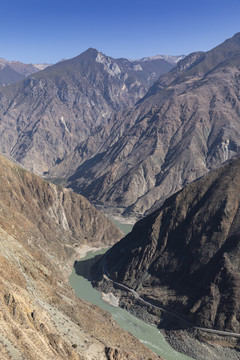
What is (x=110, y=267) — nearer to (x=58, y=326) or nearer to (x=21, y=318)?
(x=58, y=326)

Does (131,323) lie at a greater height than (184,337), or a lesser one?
greater

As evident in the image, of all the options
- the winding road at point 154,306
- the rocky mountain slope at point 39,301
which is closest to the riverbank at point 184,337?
the winding road at point 154,306

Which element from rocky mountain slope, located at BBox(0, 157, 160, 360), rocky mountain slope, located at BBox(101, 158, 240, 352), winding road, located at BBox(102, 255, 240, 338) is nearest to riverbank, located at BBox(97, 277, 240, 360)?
winding road, located at BBox(102, 255, 240, 338)

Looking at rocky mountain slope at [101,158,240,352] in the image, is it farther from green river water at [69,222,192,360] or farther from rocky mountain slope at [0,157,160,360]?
rocky mountain slope at [0,157,160,360]

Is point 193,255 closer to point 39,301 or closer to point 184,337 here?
point 184,337

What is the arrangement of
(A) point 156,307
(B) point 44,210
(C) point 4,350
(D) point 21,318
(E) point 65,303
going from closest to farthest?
(C) point 4,350 < (D) point 21,318 < (E) point 65,303 < (A) point 156,307 < (B) point 44,210

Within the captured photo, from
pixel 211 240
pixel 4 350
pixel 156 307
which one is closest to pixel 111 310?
pixel 156 307

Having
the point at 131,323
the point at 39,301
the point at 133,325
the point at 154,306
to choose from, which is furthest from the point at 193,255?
the point at 39,301
